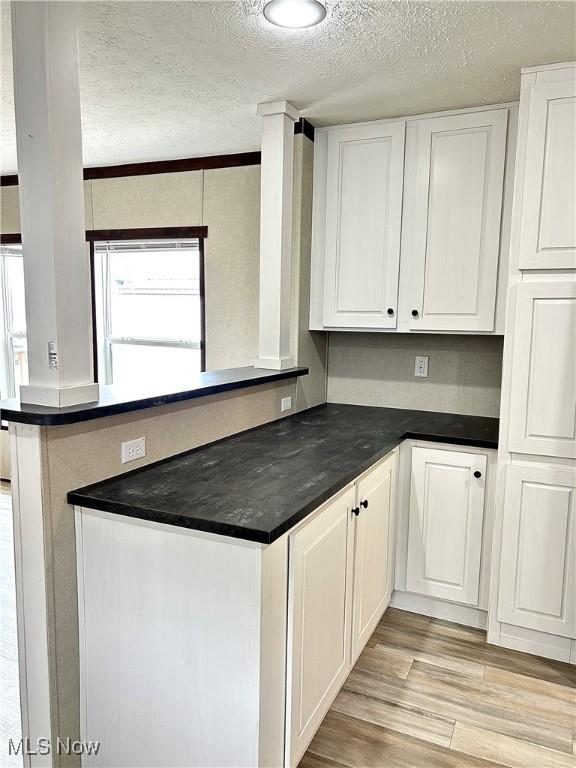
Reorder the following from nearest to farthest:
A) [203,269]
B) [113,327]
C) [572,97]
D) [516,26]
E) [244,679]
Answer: [244,679]
[516,26]
[572,97]
[203,269]
[113,327]

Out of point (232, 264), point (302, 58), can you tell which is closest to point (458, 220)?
point (302, 58)

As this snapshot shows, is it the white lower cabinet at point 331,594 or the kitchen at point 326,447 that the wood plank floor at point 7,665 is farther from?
the white lower cabinet at point 331,594

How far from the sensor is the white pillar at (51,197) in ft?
4.77

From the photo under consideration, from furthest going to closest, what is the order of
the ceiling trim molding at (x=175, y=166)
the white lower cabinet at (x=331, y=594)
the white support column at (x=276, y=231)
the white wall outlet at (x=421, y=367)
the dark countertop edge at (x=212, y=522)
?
the ceiling trim molding at (x=175, y=166)
the white wall outlet at (x=421, y=367)
the white support column at (x=276, y=231)
the white lower cabinet at (x=331, y=594)
the dark countertop edge at (x=212, y=522)

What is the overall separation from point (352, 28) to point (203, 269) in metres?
2.07

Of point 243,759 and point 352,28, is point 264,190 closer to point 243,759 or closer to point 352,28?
point 352,28

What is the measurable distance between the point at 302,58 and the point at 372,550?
196cm

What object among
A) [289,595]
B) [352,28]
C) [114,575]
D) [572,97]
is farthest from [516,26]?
[114,575]

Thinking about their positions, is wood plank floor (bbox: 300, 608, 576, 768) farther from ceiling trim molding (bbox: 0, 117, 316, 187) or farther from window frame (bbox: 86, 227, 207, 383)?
ceiling trim molding (bbox: 0, 117, 316, 187)

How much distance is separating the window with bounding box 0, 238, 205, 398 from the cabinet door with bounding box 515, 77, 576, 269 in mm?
2194

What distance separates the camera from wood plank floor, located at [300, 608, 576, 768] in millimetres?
1817

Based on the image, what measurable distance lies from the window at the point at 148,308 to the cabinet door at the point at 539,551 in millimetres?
2250

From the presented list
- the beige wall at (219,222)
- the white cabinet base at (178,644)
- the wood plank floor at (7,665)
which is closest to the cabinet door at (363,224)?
the beige wall at (219,222)

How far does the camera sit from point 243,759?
1446mm
